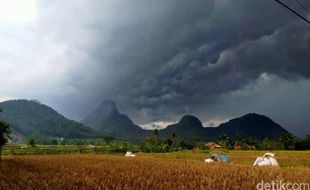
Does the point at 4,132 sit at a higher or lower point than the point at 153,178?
higher

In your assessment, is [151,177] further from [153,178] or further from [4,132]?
[4,132]

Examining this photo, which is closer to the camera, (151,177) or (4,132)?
(151,177)

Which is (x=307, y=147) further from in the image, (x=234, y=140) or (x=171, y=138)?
(x=171, y=138)

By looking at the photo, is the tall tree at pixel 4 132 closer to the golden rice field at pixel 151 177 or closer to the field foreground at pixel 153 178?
the golden rice field at pixel 151 177

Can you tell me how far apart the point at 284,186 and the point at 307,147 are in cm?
10434

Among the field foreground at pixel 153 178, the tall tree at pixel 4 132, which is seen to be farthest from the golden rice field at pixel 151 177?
the tall tree at pixel 4 132

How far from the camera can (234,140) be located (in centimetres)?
13075

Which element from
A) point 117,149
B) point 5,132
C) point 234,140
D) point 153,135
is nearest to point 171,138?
point 153,135

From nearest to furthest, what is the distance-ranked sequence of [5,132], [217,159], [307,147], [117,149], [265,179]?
[265,179]
[217,159]
[5,132]
[117,149]
[307,147]

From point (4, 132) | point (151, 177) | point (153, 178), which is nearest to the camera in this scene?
point (153, 178)

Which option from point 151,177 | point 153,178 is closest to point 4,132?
point 151,177

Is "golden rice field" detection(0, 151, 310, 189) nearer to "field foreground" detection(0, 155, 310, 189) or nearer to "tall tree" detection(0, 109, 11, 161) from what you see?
"field foreground" detection(0, 155, 310, 189)

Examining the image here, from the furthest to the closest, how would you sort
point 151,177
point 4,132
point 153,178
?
point 4,132
point 151,177
point 153,178

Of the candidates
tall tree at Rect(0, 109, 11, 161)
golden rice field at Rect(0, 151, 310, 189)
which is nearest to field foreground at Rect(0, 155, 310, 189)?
golden rice field at Rect(0, 151, 310, 189)
